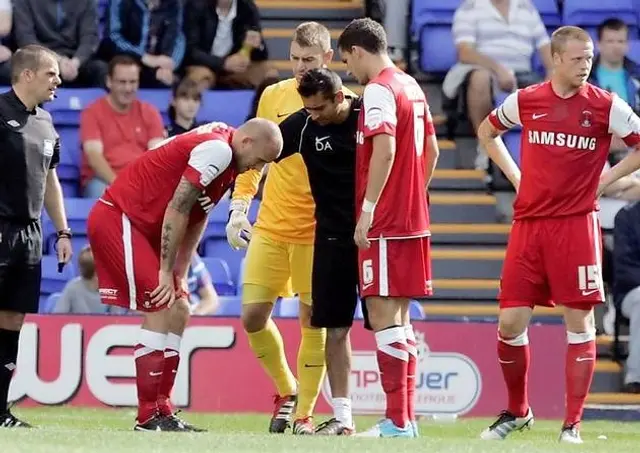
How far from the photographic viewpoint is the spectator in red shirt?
14.1 m

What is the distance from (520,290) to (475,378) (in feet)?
9.32

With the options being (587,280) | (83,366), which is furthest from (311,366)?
(83,366)

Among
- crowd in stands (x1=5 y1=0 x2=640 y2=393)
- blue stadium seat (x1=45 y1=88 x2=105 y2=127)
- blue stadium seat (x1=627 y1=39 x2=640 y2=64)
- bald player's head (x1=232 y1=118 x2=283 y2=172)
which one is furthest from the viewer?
blue stadium seat (x1=627 y1=39 x2=640 y2=64)

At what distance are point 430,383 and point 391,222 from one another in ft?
11.4

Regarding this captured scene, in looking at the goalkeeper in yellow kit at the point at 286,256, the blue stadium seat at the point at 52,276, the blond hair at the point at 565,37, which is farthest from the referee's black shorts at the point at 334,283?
the blue stadium seat at the point at 52,276

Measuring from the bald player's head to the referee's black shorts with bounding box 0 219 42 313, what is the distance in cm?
149

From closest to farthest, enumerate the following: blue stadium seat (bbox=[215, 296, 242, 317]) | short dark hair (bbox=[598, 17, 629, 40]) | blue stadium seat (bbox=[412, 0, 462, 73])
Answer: blue stadium seat (bbox=[215, 296, 242, 317])
short dark hair (bbox=[598, 17, 629, 40])
blue stadium seat (bbox=[412, 0, 462, 73])

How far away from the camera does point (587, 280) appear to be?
9.46 meters

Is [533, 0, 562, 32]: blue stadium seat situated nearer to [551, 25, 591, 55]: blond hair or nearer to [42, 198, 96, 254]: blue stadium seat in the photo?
[42, 198, 96, 254]: blue stadium seat

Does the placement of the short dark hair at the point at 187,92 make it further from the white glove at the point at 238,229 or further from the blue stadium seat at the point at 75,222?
the white glove at the point at 238,229

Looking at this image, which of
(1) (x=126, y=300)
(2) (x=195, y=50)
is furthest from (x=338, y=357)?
(2) (x=195, y=50)

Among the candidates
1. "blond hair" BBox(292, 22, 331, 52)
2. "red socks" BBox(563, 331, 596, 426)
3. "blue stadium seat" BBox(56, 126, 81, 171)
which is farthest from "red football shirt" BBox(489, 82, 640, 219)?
"blue stadium seat" BBox(56, 126, 81, 171)

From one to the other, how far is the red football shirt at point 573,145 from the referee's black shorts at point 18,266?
2.87 meters

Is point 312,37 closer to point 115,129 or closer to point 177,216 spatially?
point 177,216
